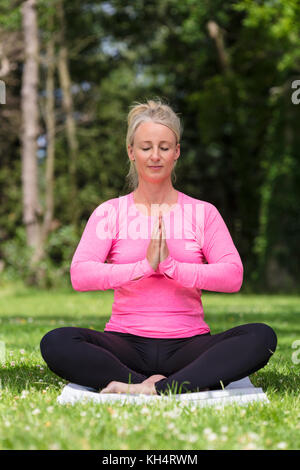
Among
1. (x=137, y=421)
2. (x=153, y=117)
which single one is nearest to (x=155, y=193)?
(x=153, y=117)

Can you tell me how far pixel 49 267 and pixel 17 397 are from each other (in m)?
17.3

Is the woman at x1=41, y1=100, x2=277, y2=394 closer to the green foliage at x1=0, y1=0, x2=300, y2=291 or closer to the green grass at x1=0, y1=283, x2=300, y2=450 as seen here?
the green grass at x1=0, y1=283, x2=300, y2=450

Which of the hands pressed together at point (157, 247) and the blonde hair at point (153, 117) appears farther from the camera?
the blonde hair at point (153, 117)

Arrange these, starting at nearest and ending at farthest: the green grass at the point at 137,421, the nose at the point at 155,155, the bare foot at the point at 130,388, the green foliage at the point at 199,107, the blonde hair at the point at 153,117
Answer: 1. the green grass at the point at 137,421
2. the bare foot at the point at 130,388
3. the nose at the point at 155,155
4. the blonde hair at the point at 153,117
5. the green foliage at the point at 199,107

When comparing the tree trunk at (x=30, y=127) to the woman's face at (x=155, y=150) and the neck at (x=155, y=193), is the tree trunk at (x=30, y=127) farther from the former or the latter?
the woman's face at (x=155, y=150)

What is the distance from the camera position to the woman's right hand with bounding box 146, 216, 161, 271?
4266 mm

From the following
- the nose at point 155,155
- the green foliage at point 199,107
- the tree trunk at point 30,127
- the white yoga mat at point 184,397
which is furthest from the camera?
the green foliage at point 199,107

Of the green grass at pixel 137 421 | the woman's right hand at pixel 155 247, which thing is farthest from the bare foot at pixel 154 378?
the woman's right hand at pixel 155 247

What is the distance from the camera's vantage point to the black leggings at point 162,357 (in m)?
4.38

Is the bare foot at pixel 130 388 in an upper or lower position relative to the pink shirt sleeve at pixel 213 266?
lower

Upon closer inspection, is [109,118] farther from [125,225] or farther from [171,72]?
[125,225]

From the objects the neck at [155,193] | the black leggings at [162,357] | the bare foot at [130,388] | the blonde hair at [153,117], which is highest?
the blonde hair at [153,117]

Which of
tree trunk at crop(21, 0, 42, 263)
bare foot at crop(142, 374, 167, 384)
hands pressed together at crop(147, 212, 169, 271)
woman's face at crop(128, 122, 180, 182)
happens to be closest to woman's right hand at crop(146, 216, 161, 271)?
hands pressed together at crop(147, 212, 169, 271)

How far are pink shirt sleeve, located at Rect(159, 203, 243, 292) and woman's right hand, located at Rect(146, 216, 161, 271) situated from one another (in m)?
0.05
